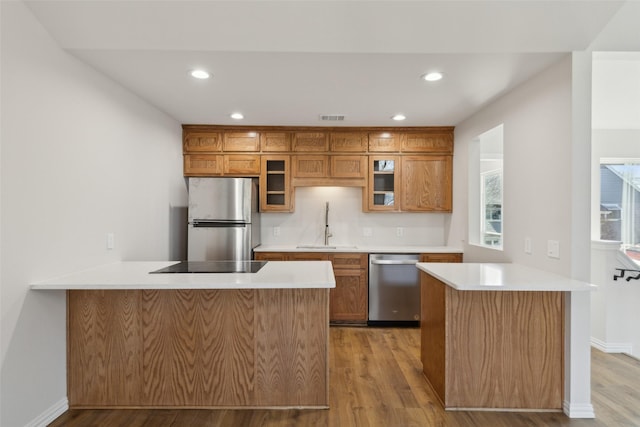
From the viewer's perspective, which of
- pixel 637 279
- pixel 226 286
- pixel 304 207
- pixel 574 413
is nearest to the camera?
pixel 226 286

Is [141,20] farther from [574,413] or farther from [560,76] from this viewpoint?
[574,413]

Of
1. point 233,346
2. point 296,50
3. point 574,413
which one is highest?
point 296,50

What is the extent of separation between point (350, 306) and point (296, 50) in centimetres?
277

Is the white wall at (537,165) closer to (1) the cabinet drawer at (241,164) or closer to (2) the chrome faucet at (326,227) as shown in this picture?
(2) the chrome faucet at (326,227)

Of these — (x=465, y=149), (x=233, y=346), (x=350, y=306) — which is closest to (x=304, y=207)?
(x=350, y=306)

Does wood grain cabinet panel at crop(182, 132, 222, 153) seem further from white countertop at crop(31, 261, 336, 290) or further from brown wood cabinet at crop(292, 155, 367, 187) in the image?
white countertop at crop(31, 261, 336, 290)

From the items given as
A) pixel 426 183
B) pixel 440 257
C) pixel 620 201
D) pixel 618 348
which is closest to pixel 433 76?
pixel 426 183

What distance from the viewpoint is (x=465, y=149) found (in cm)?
383

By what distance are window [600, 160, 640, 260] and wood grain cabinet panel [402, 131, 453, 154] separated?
220 centimetres

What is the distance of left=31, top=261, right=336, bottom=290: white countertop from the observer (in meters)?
1.98

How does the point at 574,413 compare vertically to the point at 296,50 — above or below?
below

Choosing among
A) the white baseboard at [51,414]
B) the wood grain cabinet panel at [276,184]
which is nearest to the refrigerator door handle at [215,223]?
the wood grain cabinet panel at [276,184]

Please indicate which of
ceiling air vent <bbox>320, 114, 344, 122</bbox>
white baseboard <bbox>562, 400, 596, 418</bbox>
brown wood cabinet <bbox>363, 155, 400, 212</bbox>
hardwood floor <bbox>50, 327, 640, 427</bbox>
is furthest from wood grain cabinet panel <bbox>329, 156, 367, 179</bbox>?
white baseboard <bbox>562, 400, 596, 418</bbox>

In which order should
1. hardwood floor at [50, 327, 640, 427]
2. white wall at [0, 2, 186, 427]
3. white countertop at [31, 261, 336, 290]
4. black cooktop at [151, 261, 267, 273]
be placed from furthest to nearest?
1. black cooktop at [151, 261, 267, 273]
2. hardwood floor at [50, 327, 640, 427]
3. white countertop at [31, 261, 336, 290]
4. white wall at [0, 2, 186, 427]
